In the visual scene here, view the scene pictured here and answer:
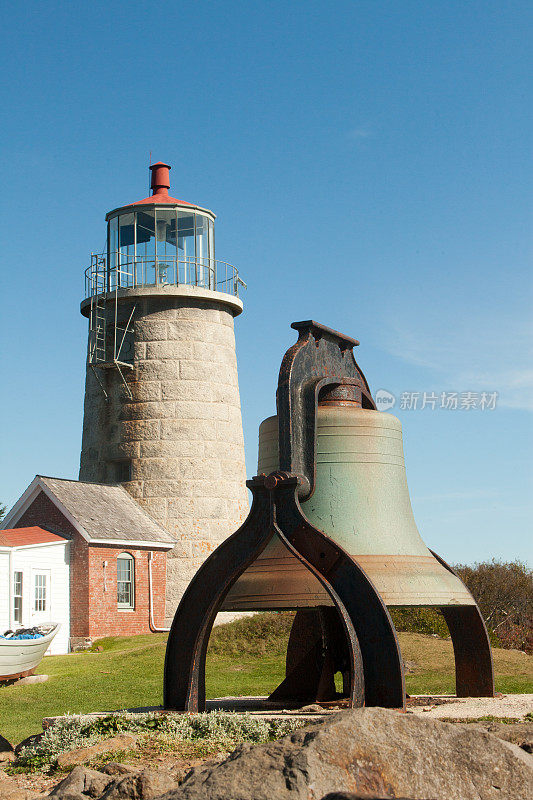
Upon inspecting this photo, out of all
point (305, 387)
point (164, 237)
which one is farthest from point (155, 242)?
point (305, 387)

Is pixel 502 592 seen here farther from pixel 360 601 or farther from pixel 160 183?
pixel 360 601

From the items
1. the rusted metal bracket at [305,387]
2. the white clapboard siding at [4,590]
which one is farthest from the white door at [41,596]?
the rusted metal bracket at [305,387]

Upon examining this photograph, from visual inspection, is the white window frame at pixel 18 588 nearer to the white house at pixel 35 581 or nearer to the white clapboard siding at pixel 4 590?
the white house at pixel 35 581

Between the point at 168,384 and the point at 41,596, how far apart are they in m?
7.90

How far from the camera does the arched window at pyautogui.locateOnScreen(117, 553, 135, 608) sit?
29.2 m

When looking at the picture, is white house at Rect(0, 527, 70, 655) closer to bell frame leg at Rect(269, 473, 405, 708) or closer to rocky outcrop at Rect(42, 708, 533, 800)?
bell frame leg at Rect(269, 473, 405, 708)

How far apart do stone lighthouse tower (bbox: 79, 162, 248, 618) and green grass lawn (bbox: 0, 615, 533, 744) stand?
5.78m

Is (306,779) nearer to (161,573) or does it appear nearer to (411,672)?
(411,672)

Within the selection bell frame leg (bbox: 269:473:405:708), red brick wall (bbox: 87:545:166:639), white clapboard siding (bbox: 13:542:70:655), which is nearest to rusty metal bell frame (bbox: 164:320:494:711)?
bell frame leg (bbox: 269:473:405:708)

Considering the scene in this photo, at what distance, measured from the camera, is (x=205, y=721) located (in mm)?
7473

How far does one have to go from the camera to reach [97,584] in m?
28.2

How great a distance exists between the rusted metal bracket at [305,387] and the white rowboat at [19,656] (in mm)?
11952

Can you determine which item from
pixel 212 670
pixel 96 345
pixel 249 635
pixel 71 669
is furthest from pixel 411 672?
pixel 96 345

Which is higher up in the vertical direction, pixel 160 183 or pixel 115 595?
pixel 160 183
